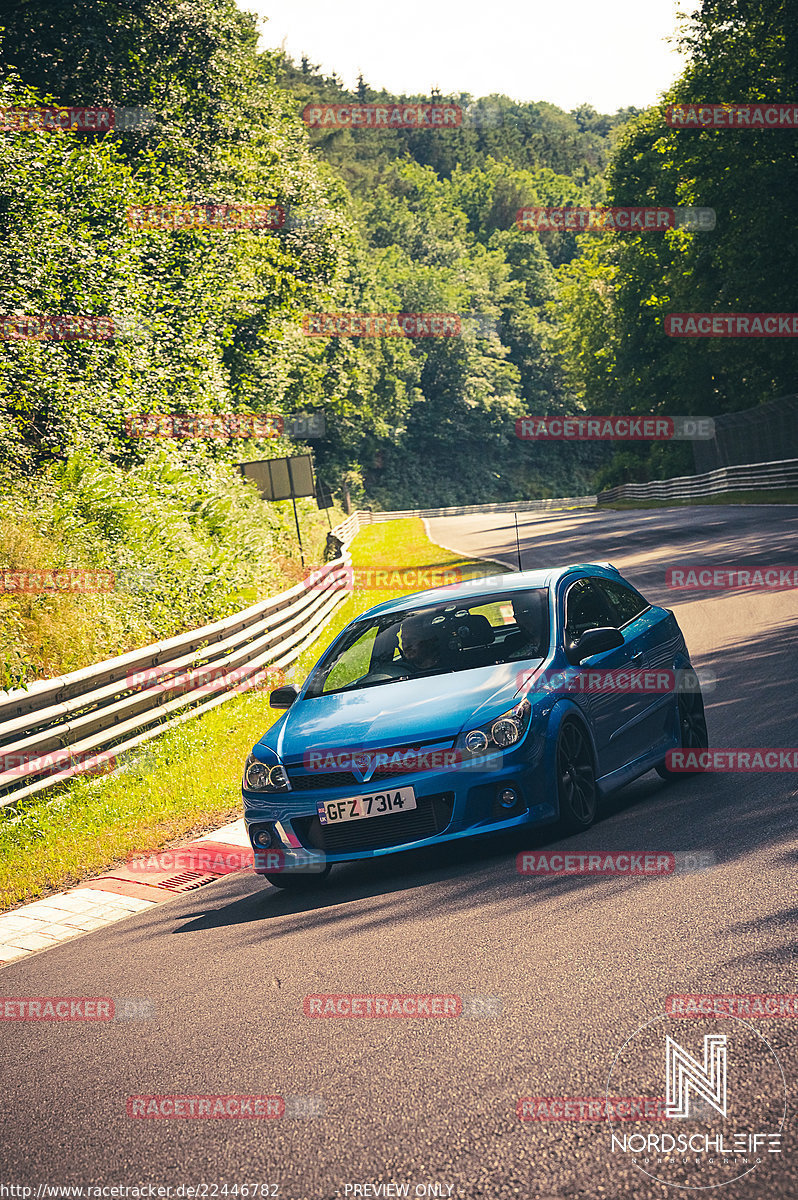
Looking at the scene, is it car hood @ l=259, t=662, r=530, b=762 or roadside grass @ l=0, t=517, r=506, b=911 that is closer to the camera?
car hood @ l=259, t=662, r=530, b=762

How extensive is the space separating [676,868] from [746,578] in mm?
13850

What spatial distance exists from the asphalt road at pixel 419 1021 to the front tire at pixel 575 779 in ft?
0.60

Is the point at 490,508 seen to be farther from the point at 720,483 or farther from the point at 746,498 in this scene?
the point at 746,498

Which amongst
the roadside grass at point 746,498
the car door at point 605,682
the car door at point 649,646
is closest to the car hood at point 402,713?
the car door at point 605,682

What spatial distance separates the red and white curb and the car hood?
55.7 inches

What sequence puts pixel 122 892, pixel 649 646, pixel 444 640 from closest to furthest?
pixel 444 640, pixel 122 892, pixel 649 646

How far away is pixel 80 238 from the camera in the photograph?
68.3ft

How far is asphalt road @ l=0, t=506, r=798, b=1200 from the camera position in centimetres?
336

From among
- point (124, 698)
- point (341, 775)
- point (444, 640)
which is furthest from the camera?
point (124, 698)

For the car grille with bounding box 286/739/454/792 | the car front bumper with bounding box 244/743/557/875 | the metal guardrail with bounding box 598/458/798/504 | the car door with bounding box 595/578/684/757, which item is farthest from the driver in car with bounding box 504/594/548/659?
the metal guardrail with bounding box 598/458/798/504

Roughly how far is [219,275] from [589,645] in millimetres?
25526

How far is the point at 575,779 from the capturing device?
686 centimetres

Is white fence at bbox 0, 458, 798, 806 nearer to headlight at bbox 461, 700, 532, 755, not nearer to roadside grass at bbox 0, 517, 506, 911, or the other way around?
roadside grass at bbox 0, 517, 506, 911

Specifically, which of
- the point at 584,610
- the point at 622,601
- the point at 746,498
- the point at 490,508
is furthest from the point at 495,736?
the point at 490,508
